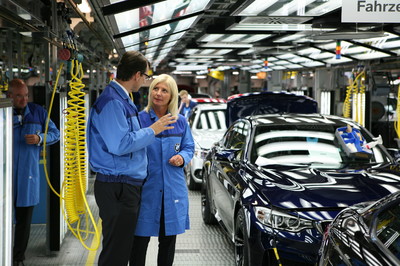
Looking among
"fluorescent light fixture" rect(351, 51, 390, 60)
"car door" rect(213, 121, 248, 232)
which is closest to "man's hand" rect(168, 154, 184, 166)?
"car door" rect(213, 121, 248, 232)

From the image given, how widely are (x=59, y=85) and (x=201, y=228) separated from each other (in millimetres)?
2856

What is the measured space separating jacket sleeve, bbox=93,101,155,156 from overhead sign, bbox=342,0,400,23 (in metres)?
2.74

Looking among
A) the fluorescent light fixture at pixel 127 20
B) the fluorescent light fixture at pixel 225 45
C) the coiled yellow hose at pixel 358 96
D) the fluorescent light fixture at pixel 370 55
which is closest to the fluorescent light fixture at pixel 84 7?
the fluorescent light fixture at pixel 127 20

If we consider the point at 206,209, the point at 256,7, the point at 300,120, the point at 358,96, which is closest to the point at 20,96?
the point at 300,120

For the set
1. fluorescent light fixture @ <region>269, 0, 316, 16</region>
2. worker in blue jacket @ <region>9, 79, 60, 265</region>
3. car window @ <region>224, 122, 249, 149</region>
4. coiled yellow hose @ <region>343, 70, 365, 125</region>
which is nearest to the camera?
worker in blue jacket @ <region>9, 79, 60, 265</region>

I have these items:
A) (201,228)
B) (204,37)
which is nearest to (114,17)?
(201,228)

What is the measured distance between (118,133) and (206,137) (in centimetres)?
694

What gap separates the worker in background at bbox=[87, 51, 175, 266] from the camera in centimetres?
370

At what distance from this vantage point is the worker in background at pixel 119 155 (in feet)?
12.1

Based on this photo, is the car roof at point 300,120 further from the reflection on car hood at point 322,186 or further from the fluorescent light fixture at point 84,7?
the fluorescent light fixture at point 84,7

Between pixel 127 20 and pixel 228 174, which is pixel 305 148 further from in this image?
pixel 127 20

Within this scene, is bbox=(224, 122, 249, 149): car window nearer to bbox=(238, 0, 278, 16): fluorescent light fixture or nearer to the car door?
the car door

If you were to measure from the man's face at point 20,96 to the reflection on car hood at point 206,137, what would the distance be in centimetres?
504

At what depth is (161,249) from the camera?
4.46 m
